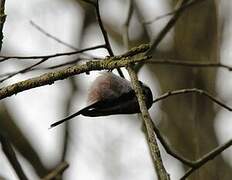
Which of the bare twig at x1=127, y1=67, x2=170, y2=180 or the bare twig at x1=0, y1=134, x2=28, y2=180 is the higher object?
the bare twig at x1=127, y1=67, x2=170, y2=180

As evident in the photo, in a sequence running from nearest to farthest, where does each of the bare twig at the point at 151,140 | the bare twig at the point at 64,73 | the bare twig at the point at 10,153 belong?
the bare twig at the point at 151,140
the bare twig at the point at 64,73
the bare twig at the point at 10,153

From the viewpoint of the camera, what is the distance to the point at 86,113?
749 mm

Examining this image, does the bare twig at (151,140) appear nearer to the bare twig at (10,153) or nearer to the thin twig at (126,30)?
the bare twig at (10,153)

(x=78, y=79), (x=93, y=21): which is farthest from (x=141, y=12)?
(x=78, y=79)

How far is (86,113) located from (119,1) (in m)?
3.11

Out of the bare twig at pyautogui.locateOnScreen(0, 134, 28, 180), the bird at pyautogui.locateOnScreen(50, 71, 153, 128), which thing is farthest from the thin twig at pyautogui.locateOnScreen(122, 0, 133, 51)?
the bird at pyautogui.locateOnScreen(50, 71, 153, 128)

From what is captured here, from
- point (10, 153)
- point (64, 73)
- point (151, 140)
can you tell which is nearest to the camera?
point (151, 140)

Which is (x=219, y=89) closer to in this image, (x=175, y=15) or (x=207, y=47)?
(x=207, y=47)

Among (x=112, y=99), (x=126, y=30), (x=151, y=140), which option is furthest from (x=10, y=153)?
(x=126, y=30)

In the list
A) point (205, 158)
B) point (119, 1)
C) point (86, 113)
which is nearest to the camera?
point (86, 113)

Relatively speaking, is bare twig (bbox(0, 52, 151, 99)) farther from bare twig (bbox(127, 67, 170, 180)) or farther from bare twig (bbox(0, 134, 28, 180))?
bare twig (bbox(0, 134, 28, 180))

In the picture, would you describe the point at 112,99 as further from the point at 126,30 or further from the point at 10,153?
the point at 126,30

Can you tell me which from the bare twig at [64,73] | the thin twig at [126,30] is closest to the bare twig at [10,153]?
the bare twig at [64,73]

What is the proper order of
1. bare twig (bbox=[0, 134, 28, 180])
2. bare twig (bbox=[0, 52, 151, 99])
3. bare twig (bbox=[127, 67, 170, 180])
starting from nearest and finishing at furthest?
bare twig (bbox=[127, 67, 170, 180])
bare twig (bbox=[0, 52, 151, 99])
bare twig (bbox=[0, 134, 28, 180])
